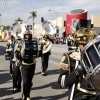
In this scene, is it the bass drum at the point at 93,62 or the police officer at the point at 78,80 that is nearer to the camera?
the bass drum at the point at 93,62

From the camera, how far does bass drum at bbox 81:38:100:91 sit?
6.19 ft

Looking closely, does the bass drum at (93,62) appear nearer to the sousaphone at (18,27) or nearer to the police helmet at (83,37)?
the police helmet at (83,37)

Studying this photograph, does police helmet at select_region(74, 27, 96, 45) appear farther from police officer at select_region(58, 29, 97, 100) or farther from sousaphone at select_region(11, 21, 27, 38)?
sousaphone at select_region(11, 21, 27, 38)

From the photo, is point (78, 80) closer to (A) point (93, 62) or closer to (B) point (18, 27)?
(A) point (93, 62)

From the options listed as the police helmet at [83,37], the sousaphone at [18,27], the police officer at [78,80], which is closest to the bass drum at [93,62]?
the police officer at [78,80]

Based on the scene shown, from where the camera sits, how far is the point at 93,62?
199cm

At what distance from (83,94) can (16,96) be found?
3.98 meters

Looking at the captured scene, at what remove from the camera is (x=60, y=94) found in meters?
6.62

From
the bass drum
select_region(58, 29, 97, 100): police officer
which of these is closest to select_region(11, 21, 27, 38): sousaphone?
select_region(58, 29, 97, 100): police officer

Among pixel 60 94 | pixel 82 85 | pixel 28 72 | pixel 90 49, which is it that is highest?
pixel 90 49

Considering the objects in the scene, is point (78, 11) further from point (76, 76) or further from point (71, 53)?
point (76, 76)

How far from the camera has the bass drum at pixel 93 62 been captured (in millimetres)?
1885

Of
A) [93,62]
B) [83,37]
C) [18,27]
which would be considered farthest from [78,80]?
[18,27]

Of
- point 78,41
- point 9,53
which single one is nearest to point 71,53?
point 78,41
